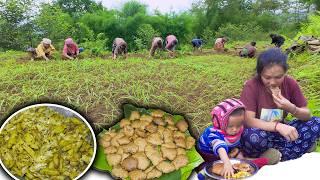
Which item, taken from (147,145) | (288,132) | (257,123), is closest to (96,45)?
(147,145)

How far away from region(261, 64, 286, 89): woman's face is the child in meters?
0.17

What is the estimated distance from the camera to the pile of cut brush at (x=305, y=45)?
551 cm

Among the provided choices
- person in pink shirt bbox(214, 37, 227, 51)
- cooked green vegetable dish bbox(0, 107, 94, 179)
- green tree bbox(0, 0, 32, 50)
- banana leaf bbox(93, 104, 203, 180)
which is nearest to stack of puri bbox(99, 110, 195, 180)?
banana leaf bbox(93, 104, 203, 180)

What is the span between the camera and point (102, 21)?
7.15m

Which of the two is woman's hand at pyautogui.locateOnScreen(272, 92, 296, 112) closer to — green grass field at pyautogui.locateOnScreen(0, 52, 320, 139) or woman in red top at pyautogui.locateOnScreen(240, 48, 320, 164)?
woman in red top at pyautogui.locateOnScreen(240, 48, 320, 164)

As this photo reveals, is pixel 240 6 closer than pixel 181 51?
No

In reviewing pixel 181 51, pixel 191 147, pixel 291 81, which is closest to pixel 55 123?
pixel 191 147

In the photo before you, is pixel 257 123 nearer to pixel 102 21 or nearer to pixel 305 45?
pixel 305 45

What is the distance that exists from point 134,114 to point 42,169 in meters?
0.51

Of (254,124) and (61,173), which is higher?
(254,124)

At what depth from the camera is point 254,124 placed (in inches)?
119

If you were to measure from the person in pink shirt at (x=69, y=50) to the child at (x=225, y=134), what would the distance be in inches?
152

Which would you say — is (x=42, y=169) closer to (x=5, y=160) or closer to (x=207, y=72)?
(x=5, y=160)

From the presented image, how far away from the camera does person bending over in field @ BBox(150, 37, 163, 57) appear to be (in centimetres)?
688
